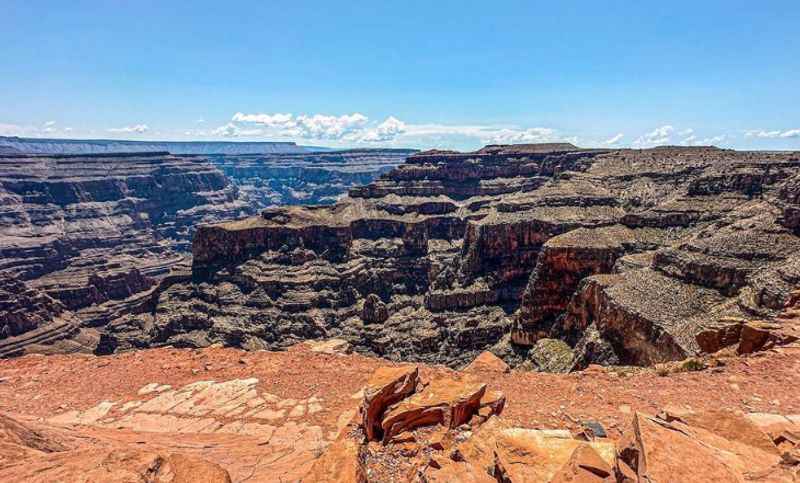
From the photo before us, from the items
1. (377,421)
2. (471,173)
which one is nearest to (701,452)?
(377,421)

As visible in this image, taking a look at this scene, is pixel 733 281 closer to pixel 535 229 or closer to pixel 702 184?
pixel 702 184

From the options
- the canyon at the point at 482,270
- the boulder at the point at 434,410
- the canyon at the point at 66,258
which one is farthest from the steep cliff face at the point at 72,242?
the boulder at the point at 434,410

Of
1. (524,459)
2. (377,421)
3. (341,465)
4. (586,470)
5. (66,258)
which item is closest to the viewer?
(586,470)

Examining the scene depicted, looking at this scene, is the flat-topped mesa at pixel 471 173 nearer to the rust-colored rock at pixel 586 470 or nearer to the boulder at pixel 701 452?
the boulder at pixel 701 452

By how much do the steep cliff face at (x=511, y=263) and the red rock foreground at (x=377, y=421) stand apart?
12.5 metres

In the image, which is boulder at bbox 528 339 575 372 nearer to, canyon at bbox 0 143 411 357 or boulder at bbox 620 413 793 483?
boulder at bbox 620 413 793 483

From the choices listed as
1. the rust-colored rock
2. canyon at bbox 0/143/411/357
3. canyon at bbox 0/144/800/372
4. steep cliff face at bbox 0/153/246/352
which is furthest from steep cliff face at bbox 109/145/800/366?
steep cliff face at bbox 0/153/246/352

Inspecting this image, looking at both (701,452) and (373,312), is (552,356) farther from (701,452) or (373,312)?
(373,312)

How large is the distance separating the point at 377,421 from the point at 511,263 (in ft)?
221

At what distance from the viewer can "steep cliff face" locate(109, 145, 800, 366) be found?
3659 cm

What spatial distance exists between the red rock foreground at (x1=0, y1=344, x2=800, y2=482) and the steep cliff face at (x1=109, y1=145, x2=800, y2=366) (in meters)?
12.5

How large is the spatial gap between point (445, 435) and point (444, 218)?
103957mm

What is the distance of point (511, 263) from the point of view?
78.4m

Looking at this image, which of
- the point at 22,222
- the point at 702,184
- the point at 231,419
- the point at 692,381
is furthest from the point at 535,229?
the point at 22,222
